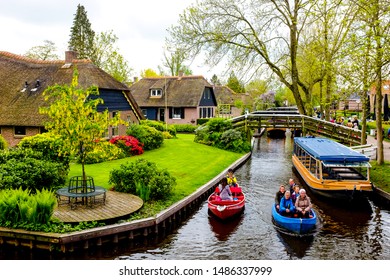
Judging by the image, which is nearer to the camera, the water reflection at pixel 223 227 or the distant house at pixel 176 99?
the water reflection at pixel 223 227

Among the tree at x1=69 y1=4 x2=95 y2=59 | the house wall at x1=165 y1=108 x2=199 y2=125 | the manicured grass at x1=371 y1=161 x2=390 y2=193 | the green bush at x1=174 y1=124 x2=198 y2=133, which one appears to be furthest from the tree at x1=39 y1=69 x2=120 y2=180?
the house wall at x1=165 y1=108 x2=199 y2=125

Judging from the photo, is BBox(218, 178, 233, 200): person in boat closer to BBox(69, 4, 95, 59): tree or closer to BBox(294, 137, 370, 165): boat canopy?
BBox(294, 137, 370, 165): boat canopy

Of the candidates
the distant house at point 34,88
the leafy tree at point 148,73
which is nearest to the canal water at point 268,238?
the distant house at point 34,88

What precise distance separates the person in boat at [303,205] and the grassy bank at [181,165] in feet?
17.0

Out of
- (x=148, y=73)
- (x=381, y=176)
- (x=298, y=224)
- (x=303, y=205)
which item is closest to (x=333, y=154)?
(x=381, y=176)

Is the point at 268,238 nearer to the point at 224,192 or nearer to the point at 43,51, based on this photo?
the point at 224,192

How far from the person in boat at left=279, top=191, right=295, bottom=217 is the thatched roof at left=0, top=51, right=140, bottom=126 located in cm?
1742

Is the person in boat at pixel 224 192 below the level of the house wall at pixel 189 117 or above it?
below

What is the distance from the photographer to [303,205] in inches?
621

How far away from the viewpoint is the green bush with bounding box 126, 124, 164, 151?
3052 cm

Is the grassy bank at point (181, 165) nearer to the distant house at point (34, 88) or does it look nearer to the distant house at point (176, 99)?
the distant house at point (34, 88)

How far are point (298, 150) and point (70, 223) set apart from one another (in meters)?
18.7

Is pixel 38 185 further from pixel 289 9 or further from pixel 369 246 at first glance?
pixel 289 9

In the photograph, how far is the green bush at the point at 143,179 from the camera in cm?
1705
